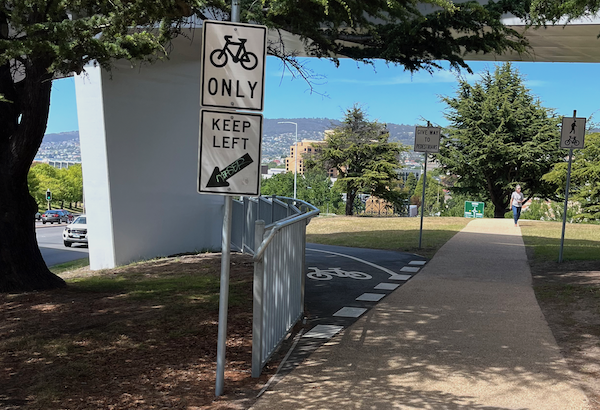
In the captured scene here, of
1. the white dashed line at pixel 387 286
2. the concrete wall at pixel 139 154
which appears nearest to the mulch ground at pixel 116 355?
the white dashed line at pixel 387 286

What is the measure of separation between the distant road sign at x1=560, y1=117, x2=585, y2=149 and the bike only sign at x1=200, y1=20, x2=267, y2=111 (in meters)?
10.5

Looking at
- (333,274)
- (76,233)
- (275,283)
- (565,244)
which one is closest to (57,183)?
(76,233)

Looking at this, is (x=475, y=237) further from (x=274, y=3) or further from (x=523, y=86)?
(x=523, y=86)

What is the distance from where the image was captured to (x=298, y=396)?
191 inches

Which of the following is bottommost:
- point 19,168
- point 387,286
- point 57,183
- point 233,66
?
point 57,183

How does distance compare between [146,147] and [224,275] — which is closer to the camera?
[224,275]

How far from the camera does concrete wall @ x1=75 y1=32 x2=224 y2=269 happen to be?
1507 cm

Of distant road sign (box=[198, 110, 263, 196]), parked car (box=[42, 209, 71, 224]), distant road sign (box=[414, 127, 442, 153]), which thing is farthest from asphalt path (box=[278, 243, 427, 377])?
parked car (box=[42, 209, 71, 224])

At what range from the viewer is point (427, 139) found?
1603cm

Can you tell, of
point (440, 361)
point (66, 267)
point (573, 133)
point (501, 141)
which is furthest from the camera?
point (501, 141)

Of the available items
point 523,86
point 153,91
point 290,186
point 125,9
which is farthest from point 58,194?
point 125,9

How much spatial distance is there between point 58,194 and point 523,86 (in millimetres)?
81064

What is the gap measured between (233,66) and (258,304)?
1869 millimetres

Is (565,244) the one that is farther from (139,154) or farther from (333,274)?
(139,154)
